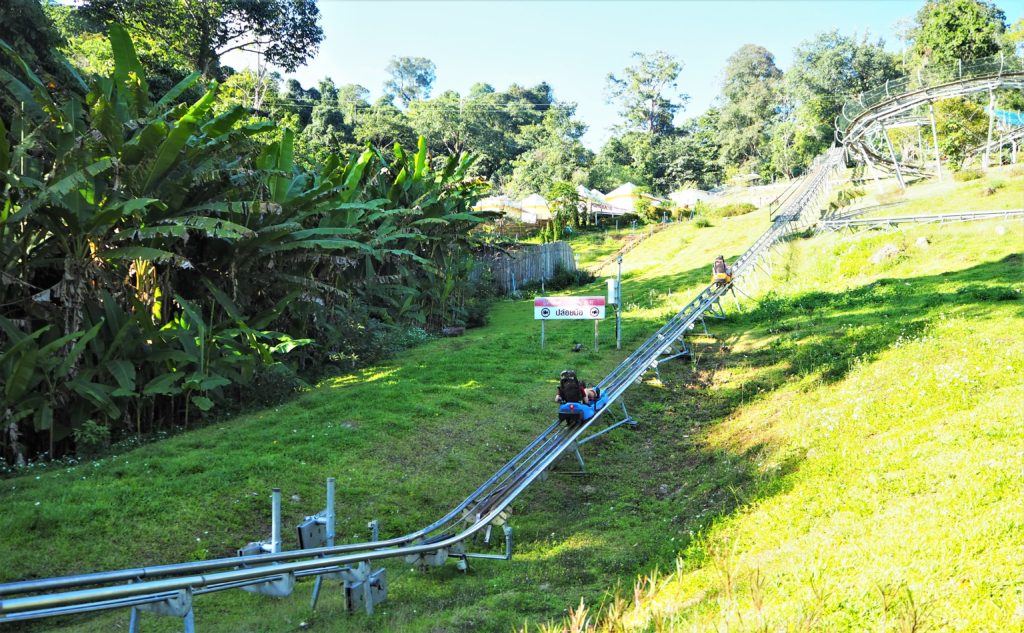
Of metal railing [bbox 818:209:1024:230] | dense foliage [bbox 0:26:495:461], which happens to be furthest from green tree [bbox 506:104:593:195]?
A: dense foliage [bbox 0:26:495:461]

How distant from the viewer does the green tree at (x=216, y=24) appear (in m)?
31.7

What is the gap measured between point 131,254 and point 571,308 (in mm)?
9488

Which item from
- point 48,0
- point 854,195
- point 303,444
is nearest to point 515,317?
point 303,444

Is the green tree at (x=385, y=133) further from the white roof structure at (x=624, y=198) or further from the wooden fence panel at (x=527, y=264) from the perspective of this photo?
the wooden fence panel at (x=527, y=264)

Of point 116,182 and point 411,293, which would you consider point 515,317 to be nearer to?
point 411,293

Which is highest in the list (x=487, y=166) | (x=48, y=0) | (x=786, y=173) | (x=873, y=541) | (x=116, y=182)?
(x=48, y=0)

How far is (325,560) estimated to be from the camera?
5.87 metres

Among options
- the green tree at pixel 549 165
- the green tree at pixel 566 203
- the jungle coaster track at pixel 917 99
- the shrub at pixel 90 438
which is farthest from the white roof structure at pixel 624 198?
the shrub at pixel 90 438

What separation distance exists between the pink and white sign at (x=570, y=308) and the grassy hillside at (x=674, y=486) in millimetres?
1197

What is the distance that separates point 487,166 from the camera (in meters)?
71.5

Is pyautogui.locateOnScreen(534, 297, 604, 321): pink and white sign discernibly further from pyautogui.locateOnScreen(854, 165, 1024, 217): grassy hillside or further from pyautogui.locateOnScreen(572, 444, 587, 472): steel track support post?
pyautogui.locateOnScreen(854, 165, 1024, 217): grassy hillside

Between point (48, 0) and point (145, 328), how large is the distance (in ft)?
121

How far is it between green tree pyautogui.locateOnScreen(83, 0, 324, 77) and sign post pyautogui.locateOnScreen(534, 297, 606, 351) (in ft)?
79.6

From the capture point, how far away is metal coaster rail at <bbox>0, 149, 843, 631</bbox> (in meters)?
4.23
